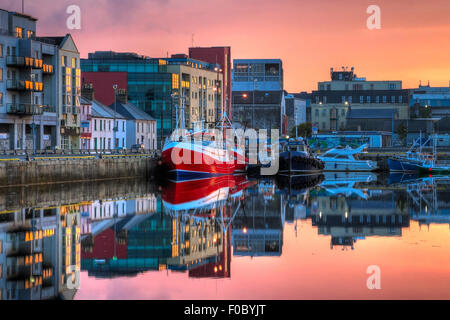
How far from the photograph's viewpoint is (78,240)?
2869 centimetres

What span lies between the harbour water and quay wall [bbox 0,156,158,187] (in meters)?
4.03

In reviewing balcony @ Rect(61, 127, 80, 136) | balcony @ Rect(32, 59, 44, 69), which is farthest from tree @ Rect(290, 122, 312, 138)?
balcony @ Rect(32, 59, 44, 69)

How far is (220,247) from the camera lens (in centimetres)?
2714

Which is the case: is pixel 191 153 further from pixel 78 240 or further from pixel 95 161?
pixel 78 240

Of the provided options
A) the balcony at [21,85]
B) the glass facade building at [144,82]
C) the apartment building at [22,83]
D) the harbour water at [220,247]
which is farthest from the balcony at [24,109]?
the glass facade building at [144,82]

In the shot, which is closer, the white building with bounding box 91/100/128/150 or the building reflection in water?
the building reflection in water

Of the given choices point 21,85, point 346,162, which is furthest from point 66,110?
point 346,162

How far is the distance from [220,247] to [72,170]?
35.7 metres

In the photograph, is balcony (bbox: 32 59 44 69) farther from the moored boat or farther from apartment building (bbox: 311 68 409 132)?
apartment building (bbox: 311 68 409 132)

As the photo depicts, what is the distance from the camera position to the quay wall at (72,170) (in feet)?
174

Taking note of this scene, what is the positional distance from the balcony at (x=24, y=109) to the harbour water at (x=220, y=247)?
2646cm

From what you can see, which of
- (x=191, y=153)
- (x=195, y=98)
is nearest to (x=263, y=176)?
(x=191, y=153)

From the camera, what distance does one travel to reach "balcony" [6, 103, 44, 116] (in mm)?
74125

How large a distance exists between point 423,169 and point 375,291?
2964 inches
